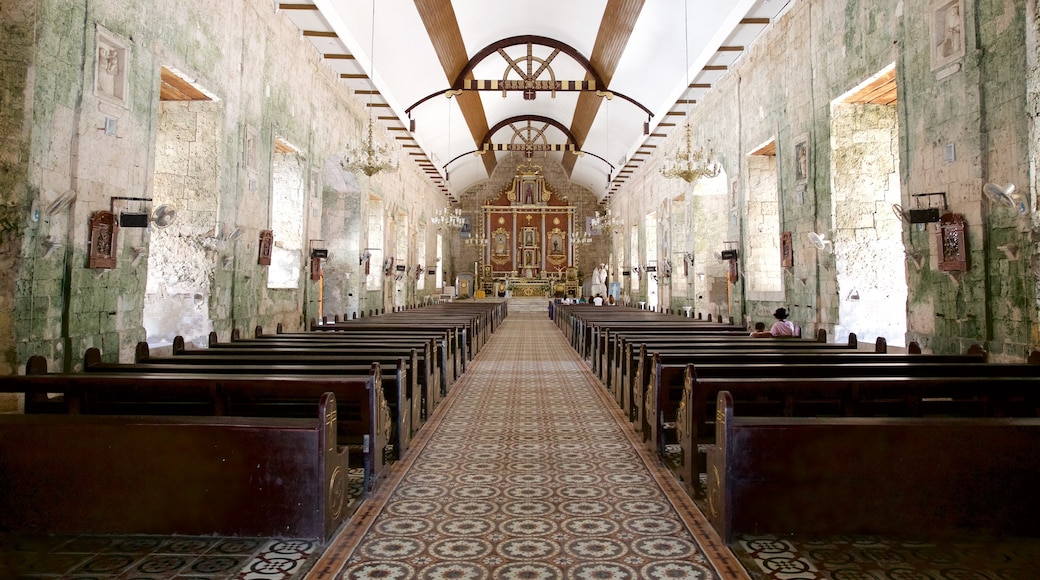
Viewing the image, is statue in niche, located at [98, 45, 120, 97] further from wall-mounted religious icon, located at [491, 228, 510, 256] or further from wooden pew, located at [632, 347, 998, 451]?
wall-mounted religious icon, located at [491, 228, 510, 256]

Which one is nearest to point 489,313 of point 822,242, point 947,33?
point 822,242

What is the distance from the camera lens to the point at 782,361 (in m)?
5.01

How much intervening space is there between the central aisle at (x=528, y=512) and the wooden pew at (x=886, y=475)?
0.43 m

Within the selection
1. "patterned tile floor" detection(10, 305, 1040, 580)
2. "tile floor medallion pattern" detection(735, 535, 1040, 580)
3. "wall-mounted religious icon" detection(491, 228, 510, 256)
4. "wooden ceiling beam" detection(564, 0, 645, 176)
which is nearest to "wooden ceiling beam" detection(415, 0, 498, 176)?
"wooden ceiling beam" detection(564, 0, 645, 176)

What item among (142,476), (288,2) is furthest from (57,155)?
(288,2)

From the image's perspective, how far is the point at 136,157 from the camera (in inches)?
226

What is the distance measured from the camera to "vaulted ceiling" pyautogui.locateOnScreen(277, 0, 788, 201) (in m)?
10.1

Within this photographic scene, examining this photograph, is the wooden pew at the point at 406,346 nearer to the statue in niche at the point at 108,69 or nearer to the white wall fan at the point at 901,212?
the statue in niche at the point at 108,69

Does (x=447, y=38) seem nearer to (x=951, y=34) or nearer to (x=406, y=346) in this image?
(x=406, y=346)

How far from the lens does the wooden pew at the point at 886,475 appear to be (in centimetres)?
274

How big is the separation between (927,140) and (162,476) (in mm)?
7089

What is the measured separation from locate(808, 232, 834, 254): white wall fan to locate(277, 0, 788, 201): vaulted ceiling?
3.55m

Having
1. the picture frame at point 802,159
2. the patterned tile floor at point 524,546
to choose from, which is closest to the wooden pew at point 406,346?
the patterned tile floor at point 524,546

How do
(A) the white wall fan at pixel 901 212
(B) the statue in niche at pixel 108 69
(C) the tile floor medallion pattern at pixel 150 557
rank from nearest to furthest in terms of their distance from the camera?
(C) the tile floor medallion pattern at pixel 150 557 < (B) the statue in niche at pixel 108 69 < (A) the white wall fan at pixel 901 212
